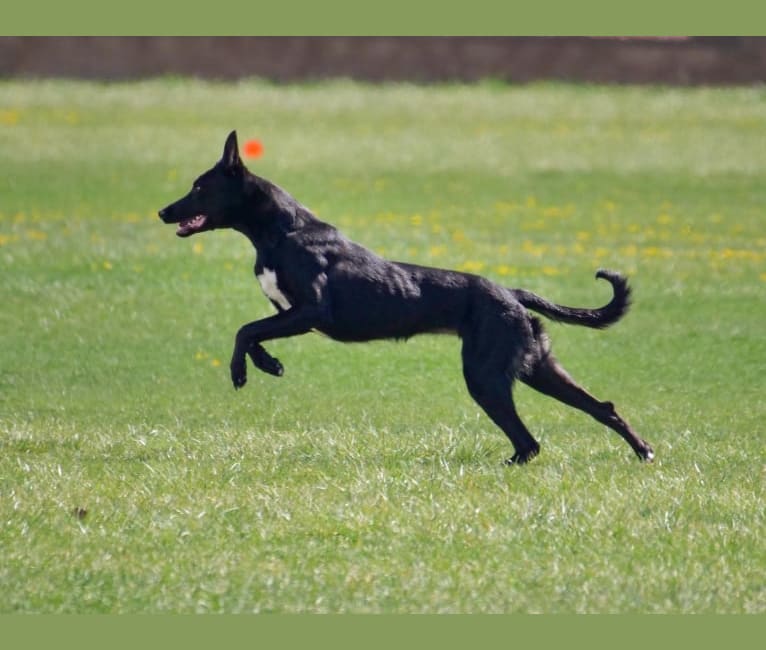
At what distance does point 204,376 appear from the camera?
523 inches

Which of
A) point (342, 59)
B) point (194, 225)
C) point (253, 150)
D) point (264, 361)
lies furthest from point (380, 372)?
point (342, 59)

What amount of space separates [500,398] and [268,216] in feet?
5.72

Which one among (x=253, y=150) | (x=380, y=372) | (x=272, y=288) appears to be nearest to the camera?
(x=272, y=288)

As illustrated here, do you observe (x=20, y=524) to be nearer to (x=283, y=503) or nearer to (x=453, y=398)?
(x=283, y=503)

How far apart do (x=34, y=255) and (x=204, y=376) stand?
550 centimetres

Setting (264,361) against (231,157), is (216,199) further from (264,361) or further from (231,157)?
(264,361)

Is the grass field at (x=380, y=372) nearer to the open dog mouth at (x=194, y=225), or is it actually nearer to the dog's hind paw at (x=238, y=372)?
the dog's hind paw at (x=238, y=372)

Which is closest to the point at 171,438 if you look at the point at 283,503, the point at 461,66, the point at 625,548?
the point at 283,503

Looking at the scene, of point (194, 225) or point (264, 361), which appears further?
point (194, 225)

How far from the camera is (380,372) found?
13.5 metres

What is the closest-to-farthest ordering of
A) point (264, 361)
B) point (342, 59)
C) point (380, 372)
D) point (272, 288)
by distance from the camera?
point (264, 361), point (272, 288), point (380, 372), point (342, 59)

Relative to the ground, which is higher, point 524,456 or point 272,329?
point 272,329

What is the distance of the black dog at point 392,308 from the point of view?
928 centimetres

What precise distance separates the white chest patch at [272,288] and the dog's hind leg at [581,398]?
1468 mm
